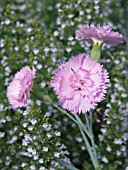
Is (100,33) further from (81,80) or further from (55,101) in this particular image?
(55,101)

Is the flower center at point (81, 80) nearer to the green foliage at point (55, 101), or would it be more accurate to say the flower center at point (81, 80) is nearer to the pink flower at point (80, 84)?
the pink flower at point (80, 84)

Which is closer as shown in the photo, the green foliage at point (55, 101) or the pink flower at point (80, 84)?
the pink flower at point (80, 84)

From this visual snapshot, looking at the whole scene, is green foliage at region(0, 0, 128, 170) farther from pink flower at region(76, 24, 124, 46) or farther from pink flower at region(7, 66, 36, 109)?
pink flower at region(76, 24, 124, 46)

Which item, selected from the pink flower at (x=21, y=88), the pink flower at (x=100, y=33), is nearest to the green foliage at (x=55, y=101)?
the pink flower at (x=21, y=88)

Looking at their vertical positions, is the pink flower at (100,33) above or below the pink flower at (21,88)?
above

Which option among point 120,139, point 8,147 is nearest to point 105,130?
point 120,139

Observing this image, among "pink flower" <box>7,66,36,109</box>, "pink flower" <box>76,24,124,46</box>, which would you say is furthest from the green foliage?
"pink flower" <box>76,24,124,46</box>
